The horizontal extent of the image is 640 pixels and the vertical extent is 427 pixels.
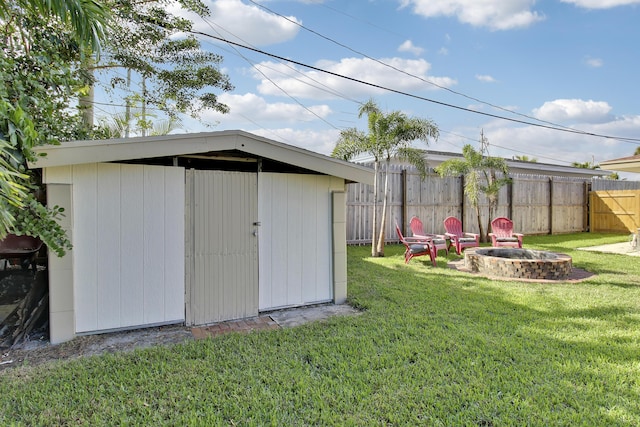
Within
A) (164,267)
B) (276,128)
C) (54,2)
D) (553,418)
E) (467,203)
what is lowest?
(553,418)

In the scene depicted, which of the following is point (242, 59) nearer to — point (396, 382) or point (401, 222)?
point (401, 222)

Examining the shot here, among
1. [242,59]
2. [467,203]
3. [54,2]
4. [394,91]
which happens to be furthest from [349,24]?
[54,2]

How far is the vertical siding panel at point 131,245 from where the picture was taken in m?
3.75

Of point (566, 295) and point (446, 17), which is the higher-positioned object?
point (446, 17)

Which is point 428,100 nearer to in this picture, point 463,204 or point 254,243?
point 463,204

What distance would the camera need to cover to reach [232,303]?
4.29 metres

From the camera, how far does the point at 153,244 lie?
390 centimetres

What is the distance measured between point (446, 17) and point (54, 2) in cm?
930

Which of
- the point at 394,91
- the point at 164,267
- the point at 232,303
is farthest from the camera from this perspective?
the point at 394,91

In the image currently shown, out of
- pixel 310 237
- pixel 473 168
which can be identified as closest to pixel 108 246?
pixel 310 237

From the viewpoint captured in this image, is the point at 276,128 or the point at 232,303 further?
the point at 276,128

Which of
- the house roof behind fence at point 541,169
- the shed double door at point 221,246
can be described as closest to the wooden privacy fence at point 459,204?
the house roof behind fence at point 541,169

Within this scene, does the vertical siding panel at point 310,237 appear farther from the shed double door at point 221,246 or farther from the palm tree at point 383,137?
the palm tree at point 383,137

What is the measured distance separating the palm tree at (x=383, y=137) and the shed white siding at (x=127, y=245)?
206 inches
